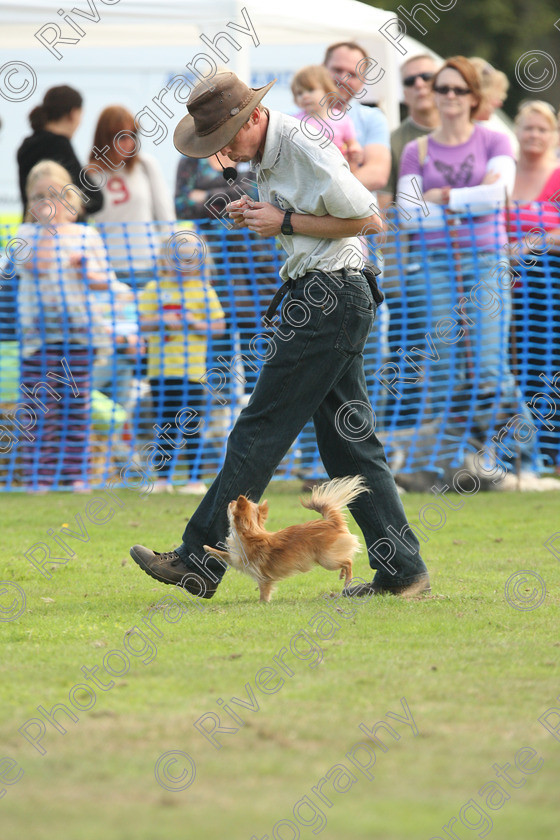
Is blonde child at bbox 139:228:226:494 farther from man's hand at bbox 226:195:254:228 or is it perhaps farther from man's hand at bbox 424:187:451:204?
man's hand at bbox 226:195:254:228

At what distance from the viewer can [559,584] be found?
212 inches

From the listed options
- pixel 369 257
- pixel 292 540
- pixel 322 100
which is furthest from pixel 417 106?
pixel 292 540

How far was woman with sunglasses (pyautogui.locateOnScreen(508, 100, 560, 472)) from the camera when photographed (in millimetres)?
8906

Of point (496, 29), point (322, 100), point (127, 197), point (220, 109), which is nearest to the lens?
point (220, 109)

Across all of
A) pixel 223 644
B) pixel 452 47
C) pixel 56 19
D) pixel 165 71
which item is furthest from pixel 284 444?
pixel 452 47

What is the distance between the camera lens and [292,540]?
190 inches

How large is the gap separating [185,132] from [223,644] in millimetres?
2006

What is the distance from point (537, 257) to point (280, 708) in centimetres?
605

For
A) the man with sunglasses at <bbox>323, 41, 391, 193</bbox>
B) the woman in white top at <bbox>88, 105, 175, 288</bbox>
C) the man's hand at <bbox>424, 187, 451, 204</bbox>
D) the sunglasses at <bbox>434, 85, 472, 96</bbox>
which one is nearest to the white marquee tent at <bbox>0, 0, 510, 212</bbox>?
the woman in white top at <bbox>88, 105, 175, 288</bbox>

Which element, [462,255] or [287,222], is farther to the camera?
[462,255]

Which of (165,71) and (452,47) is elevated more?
(452,47)

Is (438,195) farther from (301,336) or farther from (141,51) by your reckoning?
(141,51)

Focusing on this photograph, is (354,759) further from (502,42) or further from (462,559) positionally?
(502,42)

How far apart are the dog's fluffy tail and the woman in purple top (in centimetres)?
413
